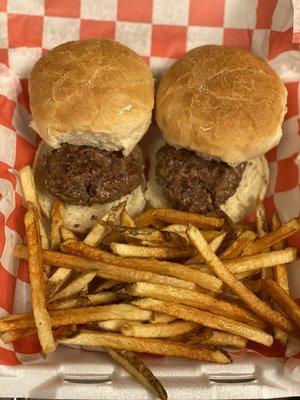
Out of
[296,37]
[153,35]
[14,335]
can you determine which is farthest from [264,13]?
[14,335]

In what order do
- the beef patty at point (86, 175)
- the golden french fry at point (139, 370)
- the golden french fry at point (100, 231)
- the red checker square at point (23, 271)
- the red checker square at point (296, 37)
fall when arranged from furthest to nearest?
the red checker square at point (296, 37)
the beef patty at point (86, 175)
the red checker square at point (23, 271)
the golden french fry at point (100, 231)
the golden french fry at point (139, 370)

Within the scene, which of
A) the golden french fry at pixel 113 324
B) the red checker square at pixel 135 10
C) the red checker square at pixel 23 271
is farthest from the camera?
the red checker square at pixel 135 10

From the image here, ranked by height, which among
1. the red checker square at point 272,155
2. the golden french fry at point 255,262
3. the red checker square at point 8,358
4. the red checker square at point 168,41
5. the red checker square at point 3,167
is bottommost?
the red checker square at point 8,358

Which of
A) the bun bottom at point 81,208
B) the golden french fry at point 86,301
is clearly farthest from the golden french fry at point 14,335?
the bun bottom at point 81,208

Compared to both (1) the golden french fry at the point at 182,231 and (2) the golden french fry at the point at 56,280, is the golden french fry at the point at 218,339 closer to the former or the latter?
(1) the golden french fry at the point at 182,231

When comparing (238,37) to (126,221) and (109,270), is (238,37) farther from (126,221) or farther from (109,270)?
(109,270)

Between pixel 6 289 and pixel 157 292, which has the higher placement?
pixel 157 292

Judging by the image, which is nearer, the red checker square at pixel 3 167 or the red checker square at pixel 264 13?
the red checker square at pixel 3 167

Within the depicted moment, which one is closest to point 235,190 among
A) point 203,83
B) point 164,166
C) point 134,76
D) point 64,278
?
point 164,166
